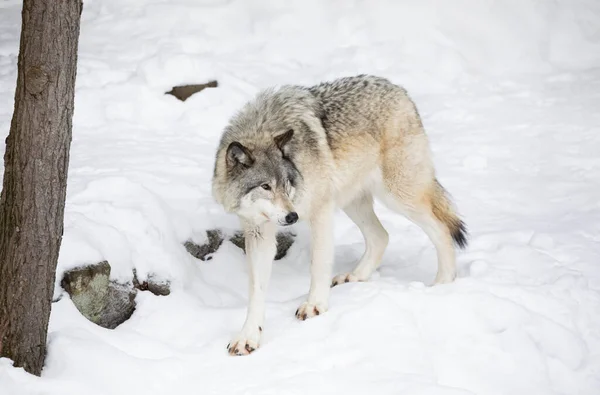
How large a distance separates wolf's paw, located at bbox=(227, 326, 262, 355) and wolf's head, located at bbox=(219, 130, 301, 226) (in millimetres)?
709

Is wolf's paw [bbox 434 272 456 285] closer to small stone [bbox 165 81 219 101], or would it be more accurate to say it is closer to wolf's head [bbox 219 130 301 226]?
wolf's head [bbox 219 130 301 226]

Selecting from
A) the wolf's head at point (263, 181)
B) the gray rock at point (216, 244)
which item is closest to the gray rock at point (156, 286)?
the gray rock at point (216, 244)

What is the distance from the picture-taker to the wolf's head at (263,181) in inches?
173

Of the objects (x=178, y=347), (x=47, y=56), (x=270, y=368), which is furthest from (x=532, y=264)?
(x=47, y=56)

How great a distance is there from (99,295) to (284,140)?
1.52 m

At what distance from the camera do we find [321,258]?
4812 millimetres

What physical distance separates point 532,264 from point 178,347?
2.78 metres

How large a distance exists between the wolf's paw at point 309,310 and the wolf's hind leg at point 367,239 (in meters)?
0.76

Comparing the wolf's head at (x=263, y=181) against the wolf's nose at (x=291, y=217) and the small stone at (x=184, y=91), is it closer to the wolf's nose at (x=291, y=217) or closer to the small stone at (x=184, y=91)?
the wolf's nose at (x=291, y=217)

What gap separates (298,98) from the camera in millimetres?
5094

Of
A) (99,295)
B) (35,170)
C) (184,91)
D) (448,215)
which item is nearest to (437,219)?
(448,215)

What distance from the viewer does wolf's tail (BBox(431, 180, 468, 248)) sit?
531cm

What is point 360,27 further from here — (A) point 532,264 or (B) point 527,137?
(A) point 532,264

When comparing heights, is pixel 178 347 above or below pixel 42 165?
below
